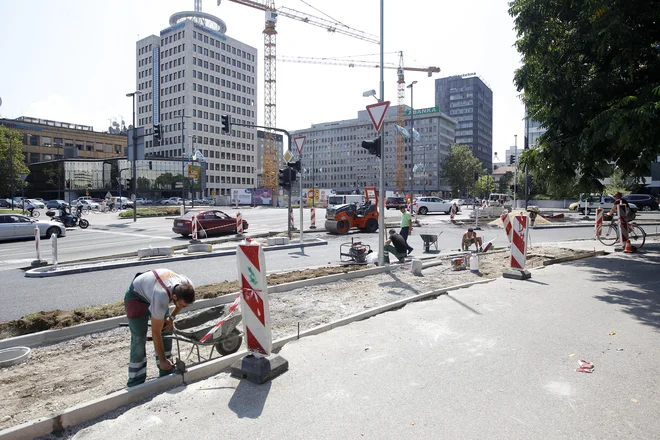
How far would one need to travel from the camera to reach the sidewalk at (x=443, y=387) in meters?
3.16

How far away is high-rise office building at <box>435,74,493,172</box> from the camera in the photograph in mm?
158000

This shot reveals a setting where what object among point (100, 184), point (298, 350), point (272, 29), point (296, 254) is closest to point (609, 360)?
point (298, 350)

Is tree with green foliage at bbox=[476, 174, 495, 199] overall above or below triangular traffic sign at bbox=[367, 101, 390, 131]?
above

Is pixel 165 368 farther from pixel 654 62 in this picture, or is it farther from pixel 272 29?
pixel 272 29

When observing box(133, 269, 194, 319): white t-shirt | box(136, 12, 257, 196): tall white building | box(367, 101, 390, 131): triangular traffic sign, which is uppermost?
box(136, 12, 257, 196): tall white building

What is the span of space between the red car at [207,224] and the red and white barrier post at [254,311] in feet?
52.5

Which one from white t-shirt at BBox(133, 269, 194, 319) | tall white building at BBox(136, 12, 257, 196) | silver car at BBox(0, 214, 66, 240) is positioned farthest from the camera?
tall white building at BBox(136, 12, 257, 196)

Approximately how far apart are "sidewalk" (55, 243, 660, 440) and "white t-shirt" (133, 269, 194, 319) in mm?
770

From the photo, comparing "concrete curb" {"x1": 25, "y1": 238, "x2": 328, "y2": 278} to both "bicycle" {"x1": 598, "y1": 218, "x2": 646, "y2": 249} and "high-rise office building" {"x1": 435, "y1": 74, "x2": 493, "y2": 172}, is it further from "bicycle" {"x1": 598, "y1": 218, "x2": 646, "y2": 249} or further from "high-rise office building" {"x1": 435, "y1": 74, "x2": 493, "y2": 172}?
"high-rise office building" {"x1": 435, "y1": 74, "x2": 493, "y2": 172}

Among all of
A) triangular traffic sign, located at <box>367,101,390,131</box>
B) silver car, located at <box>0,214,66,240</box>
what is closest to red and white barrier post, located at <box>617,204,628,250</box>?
triangular traffic sign, located at <box>367,101,390,131</box>

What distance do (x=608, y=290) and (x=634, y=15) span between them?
6.07 meters

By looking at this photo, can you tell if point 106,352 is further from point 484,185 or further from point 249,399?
point 484,185

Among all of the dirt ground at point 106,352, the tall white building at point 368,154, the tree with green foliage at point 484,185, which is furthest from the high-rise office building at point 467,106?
the dirt ground at point 106,352

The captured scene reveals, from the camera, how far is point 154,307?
375 cm
